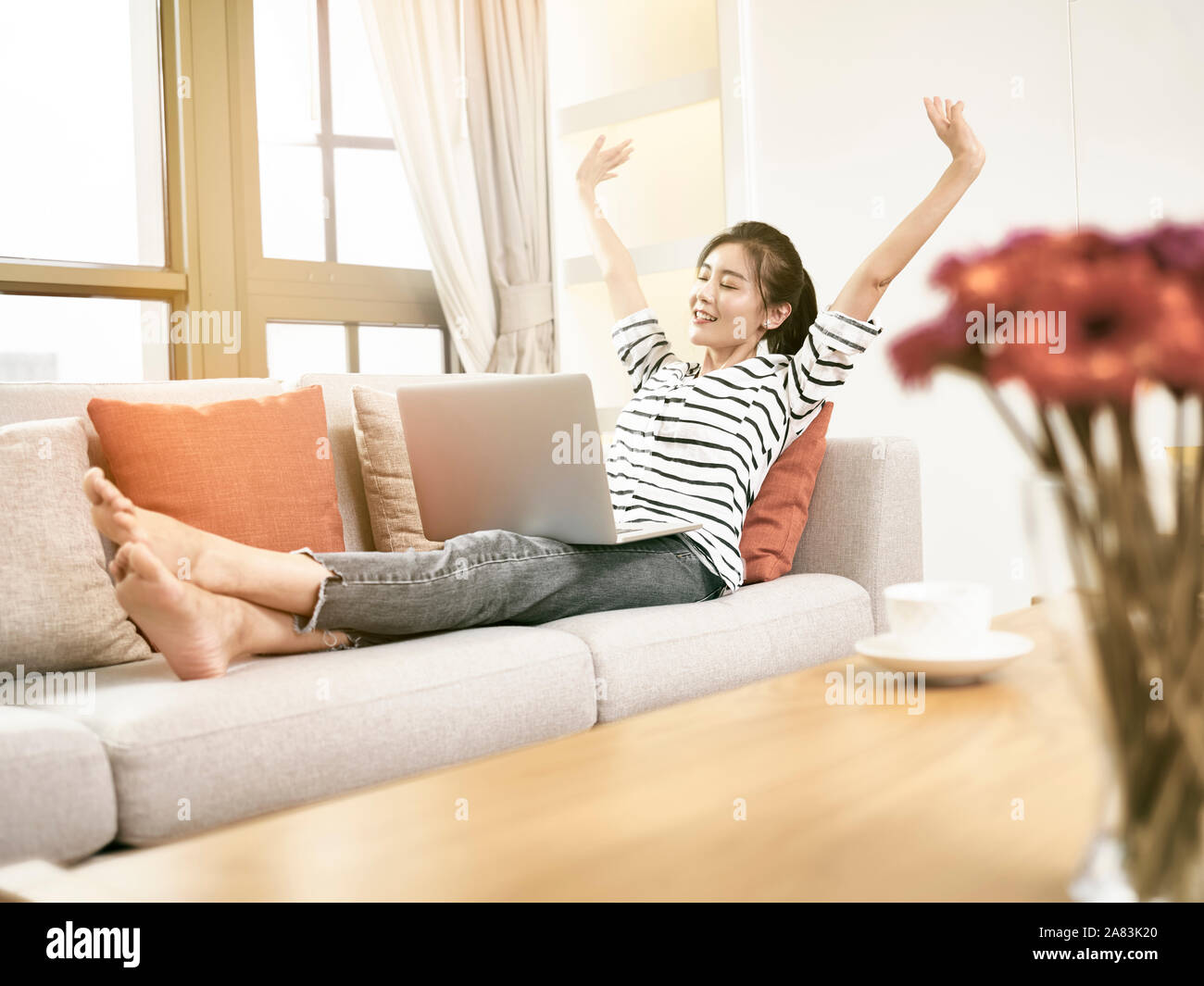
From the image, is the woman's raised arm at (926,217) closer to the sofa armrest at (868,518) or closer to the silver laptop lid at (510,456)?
the sofa armrest at (868,518)

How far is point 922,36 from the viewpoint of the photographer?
3004 mm

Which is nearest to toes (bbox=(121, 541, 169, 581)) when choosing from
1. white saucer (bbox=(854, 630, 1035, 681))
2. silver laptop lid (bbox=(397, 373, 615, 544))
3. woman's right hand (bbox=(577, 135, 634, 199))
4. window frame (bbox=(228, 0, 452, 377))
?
silver laptop lid (bbox=(397, 373, 615, 544))

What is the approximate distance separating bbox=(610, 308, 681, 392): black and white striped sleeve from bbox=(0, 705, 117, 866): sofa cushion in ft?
5.23

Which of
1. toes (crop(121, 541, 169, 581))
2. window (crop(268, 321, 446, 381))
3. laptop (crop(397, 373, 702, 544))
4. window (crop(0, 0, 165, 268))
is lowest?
toes (crop(121, 541, 169, 581))

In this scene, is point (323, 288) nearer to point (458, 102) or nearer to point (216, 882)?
point (458, 102)

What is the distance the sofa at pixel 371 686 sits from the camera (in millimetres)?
1233

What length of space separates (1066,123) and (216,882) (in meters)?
2.77

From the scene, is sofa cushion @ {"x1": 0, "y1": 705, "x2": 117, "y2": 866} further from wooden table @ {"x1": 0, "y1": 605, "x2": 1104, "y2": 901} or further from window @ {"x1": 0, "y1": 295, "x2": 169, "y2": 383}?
window @ {"x1": 0, "y1": 295, "x2": 169, "y2": 383}

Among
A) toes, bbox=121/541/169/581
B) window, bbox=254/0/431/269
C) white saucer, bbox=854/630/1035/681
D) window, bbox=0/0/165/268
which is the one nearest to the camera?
white saucer, bbox=854/630/1035/681

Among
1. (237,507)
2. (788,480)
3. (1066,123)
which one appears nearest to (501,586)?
(237,507)

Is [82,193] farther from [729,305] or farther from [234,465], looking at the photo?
[729,305]

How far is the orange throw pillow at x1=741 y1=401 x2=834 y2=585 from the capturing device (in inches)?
86.4

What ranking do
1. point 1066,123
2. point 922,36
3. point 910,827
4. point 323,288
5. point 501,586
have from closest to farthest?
point 910,827
point 501,586
point 1066,123
point 922,36
point 323,288

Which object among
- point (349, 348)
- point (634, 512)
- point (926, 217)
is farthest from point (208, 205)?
point (926, 217)
